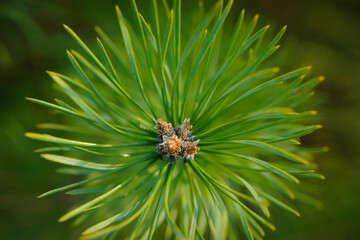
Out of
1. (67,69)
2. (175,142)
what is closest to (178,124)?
(175,142)

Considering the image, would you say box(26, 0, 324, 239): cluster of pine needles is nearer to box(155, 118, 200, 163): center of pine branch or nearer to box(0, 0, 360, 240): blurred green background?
box(155, 118, 200, 163): center of pine branch

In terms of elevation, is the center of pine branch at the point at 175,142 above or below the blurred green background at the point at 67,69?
below

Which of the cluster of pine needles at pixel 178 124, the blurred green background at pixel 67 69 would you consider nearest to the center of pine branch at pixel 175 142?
the cluster of pine needles at pixel 178 124

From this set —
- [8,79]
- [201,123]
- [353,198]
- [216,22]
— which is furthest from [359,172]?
[8,79]

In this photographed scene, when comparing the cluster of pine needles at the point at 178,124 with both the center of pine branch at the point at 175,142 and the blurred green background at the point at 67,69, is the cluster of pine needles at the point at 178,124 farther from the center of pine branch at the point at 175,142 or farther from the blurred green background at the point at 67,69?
the blurred green background at the point at 67,69

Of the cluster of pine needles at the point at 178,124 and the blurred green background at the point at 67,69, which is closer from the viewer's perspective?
the cluster of pine needles at the point at 178,124

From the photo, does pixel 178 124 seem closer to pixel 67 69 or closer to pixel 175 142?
pixel 175 142

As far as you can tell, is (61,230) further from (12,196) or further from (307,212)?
(307,212)
